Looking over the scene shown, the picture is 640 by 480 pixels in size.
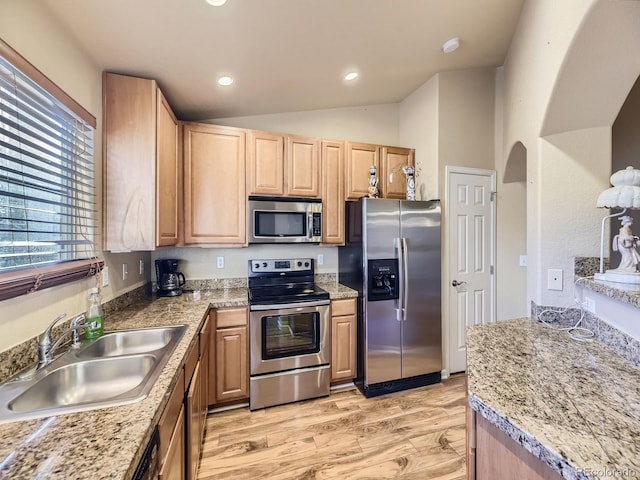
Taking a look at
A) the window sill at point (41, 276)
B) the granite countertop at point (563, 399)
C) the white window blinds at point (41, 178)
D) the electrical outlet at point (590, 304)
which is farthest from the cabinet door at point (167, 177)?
the electrical outlet at point (590, 304)

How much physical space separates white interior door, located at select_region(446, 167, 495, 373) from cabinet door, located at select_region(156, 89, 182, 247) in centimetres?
244

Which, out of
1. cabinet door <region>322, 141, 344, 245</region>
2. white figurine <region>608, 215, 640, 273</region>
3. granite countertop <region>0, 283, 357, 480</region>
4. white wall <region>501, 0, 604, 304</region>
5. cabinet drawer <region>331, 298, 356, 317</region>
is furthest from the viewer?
cabinet door <region>322, 141, 344, 245</region>

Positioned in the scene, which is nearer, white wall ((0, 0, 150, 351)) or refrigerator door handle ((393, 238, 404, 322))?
white wall ((0, 0, 150, 351))

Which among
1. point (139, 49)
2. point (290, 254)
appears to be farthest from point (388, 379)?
point (139, 49)

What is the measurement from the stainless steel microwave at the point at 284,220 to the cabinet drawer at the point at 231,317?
0.63 metres

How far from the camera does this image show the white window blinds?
3.56ft

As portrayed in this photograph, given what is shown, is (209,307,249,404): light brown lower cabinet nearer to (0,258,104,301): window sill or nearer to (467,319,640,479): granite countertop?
(0,258,104,301): window sill

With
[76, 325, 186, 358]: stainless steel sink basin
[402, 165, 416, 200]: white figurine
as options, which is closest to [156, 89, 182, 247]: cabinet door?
[76, 325, 186, 358]: stainless steel sink basin

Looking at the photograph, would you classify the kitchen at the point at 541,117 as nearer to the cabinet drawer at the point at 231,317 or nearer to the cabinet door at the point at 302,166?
the cabinet drawer at the point at 231,317

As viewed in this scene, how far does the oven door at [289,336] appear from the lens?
2.29 m

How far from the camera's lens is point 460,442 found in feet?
6.43

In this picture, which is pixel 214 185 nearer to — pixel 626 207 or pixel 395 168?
pixel 395 168

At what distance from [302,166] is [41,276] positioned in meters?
2.02

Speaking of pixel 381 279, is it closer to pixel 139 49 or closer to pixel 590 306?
pixel 590 306
